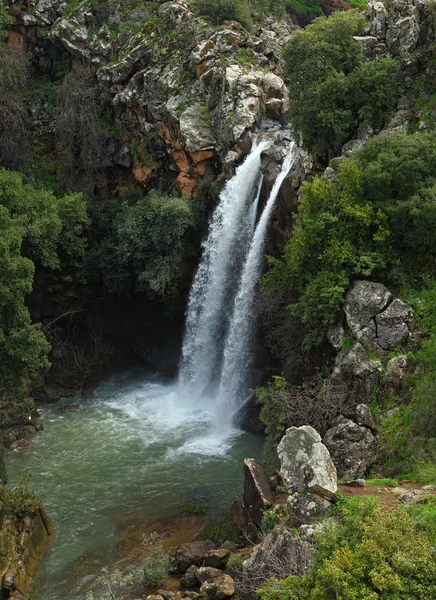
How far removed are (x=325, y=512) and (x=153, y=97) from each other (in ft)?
64.5

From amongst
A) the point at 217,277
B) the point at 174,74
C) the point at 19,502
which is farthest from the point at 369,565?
the point at 174,74

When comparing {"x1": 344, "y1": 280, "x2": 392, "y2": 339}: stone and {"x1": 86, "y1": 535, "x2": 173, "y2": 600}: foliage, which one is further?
{"x1": 344, "y1": 280, "x2": 392, "y2": 339}: stone

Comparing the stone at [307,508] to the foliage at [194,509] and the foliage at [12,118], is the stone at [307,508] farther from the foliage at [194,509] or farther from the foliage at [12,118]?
the foliage at [12,118]

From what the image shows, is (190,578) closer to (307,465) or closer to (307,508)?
(307,508)

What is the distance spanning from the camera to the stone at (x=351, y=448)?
414 inches

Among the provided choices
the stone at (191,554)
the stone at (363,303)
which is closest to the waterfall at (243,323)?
the stone at (363,303)

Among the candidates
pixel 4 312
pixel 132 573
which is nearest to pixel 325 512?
pixel 132 573

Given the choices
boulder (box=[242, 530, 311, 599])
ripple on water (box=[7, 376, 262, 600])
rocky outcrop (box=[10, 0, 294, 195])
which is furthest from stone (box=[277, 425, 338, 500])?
rocky outcrop (box=[10, 0, 294, 195])

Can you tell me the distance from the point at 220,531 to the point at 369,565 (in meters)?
6.70

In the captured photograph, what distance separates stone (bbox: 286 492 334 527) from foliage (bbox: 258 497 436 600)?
1.50 meters

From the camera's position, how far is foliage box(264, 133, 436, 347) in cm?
1264

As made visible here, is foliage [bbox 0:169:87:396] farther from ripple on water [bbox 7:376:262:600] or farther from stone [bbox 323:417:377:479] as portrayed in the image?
stone [bbox 323:417:377:479]

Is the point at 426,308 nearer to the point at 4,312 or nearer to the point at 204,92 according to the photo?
the point at 4,312

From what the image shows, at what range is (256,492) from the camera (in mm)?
10000
